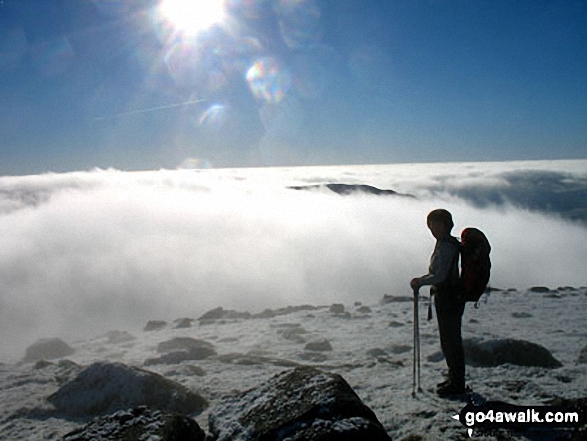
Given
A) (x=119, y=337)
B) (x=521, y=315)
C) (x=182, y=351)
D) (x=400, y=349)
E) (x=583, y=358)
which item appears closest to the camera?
(x=583, y=358)

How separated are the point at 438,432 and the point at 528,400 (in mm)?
1606

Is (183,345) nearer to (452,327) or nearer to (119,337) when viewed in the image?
(119,337)

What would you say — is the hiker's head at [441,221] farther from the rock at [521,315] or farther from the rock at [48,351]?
the rock at [48,351]

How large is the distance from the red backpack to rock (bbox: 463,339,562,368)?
2.69 m

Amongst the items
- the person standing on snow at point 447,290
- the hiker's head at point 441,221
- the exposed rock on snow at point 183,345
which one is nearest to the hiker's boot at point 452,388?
the person standing on snow at point 447,290

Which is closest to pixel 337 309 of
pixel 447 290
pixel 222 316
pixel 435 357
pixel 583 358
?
pixel 222 316

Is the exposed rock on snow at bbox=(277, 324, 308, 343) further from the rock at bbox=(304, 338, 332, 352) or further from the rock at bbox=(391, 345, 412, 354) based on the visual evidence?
the rock at bbox=(391, 345, 412, 354)

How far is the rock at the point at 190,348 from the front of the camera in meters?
10.1

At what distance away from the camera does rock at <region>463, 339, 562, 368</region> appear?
7.69 metres

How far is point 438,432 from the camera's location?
4934 millimetres

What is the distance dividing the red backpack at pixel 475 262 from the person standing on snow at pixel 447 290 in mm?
127

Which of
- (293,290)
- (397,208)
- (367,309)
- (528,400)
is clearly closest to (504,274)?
(293,290)

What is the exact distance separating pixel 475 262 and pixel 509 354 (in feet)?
10.0

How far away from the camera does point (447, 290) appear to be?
603 centimetres
